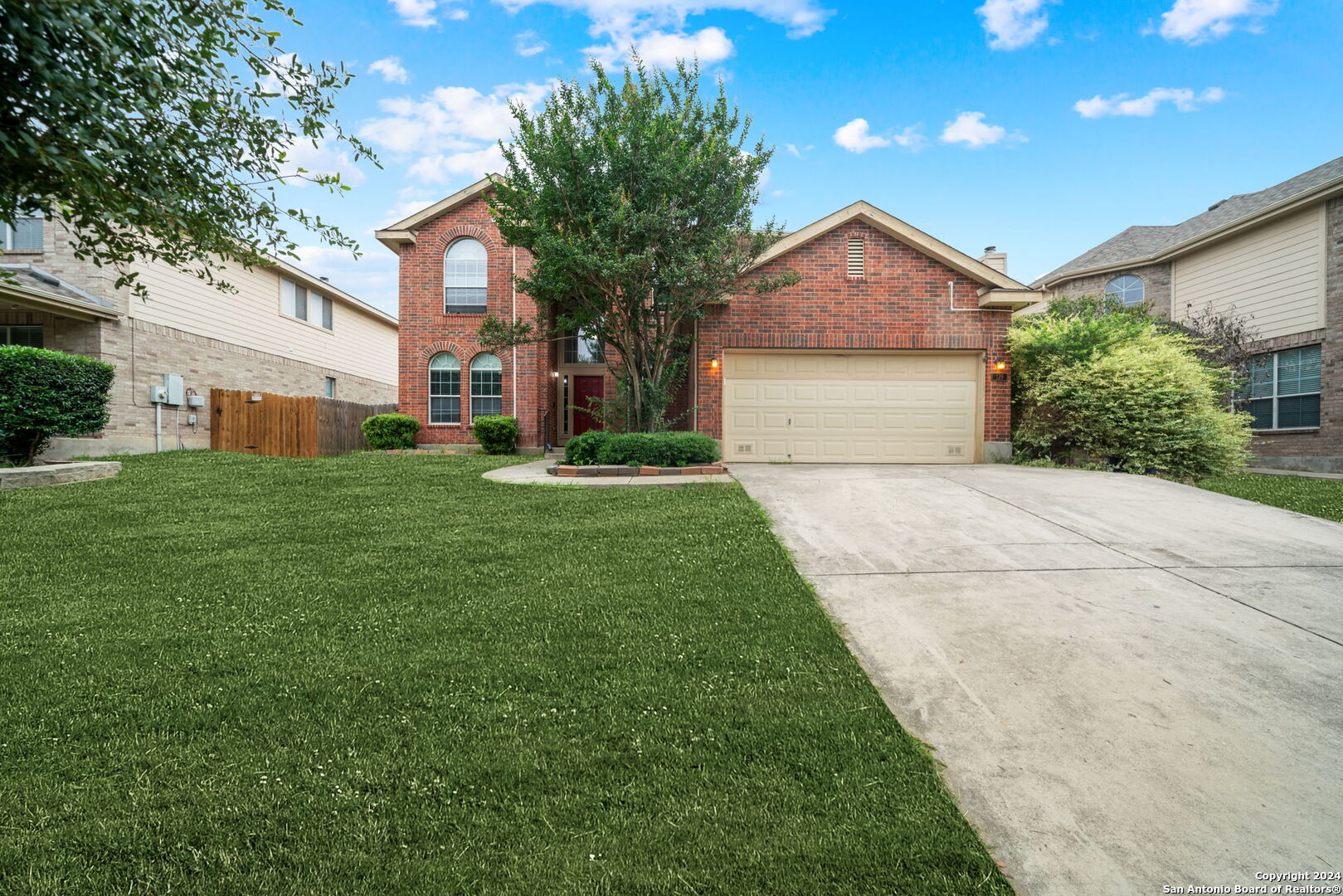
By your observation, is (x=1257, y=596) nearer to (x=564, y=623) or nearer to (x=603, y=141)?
(x=564, y=623)

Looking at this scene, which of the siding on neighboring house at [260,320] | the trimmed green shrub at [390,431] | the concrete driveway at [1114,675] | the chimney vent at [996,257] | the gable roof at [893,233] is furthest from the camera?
the chimney vent at [996,257]

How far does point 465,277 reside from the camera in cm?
1545

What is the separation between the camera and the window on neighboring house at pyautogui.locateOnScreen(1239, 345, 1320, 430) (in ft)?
46.6

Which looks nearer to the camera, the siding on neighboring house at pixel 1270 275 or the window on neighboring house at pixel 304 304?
the siding on neighboring house at pixel 1270 275

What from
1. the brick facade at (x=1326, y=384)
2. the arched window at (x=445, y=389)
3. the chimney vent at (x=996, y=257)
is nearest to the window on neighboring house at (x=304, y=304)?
the arched window at (x=445, y=389)

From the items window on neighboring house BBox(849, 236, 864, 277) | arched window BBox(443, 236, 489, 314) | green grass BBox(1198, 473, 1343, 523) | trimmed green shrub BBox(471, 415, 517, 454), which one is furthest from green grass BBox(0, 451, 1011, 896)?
arched window BBox(443, 236, 489, 314)

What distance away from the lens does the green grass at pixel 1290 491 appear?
777cm

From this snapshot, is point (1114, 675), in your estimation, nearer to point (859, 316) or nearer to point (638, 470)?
point (638, 470)

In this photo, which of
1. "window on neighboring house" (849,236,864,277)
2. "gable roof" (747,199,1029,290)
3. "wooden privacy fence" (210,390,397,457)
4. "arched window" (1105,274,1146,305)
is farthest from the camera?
"arched window" (1105,274,1146,305)

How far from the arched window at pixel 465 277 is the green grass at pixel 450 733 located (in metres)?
11.1

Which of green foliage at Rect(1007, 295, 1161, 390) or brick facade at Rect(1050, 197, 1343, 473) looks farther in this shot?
brick facade at Rect(1050, 197, 1343, 473)

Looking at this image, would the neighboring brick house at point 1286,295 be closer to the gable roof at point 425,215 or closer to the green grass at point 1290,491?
the green grass at point 1290,491

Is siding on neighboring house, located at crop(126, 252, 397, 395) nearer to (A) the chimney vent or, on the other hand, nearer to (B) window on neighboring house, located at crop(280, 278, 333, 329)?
(B) window on neighboring house, located at crop(280, 278, 333, 329)

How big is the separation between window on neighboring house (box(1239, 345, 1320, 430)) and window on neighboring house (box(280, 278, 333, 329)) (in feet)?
89.2
